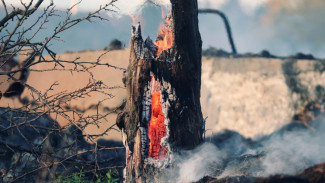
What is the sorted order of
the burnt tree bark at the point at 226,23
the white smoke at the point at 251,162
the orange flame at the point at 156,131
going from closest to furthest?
the white smoke at the point at 251,162
the orange flame at the point at 156,131
the burnt tree bark at the point at 226,23

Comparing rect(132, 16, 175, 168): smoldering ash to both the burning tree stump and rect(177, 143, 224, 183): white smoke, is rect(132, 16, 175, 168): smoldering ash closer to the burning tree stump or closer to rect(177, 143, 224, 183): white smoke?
the burning tree stump

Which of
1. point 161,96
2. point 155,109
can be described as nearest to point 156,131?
point 155,109

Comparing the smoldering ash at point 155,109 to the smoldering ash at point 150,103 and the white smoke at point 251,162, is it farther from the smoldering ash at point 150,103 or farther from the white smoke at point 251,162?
the white smoke at point 251,162

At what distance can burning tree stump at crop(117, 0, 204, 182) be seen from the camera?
3.26m

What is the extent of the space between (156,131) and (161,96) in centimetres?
40

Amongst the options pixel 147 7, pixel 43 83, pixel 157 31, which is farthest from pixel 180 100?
pixel 43 83

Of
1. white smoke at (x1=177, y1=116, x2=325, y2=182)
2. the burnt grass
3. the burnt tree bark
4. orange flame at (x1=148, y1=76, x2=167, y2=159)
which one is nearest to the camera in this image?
white smoke at (x1=177, y1=116, x2=325, y2=182)

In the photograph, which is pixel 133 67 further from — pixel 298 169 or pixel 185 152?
pixel 298 169

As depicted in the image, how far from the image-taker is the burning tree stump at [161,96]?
326 centimetres

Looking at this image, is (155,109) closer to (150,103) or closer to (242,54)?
(150,103)

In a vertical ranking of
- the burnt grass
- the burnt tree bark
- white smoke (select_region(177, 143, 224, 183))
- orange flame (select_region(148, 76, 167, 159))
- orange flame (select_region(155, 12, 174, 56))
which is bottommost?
white smoke (select_region(177, 143, 224, 183))

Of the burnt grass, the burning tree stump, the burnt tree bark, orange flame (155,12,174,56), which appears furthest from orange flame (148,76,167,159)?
the burnt grass

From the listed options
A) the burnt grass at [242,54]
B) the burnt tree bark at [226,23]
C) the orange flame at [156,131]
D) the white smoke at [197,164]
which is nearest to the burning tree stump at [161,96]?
the orange flame at [156,131]

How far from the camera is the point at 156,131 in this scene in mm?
3355
